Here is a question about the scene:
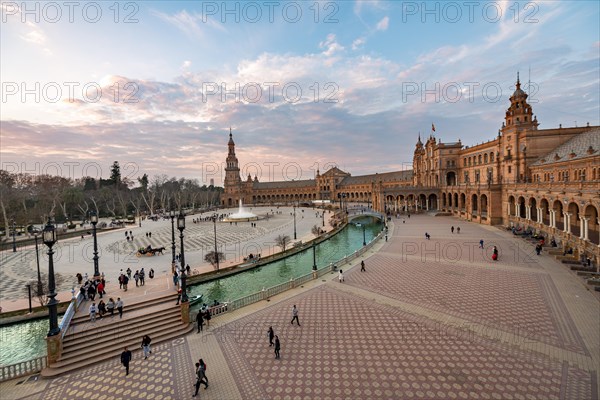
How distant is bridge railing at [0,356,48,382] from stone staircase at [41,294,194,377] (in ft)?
1.66

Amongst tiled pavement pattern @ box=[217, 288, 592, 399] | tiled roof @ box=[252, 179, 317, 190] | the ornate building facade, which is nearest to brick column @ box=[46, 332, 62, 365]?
tiled pavement pattern @ box=[217, 288, 592, 399]

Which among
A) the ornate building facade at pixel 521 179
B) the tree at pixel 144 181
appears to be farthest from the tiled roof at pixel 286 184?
the ornate building facade at pixel 521 179

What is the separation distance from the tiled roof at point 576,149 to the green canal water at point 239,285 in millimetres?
25676

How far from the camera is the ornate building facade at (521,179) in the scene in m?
26.5

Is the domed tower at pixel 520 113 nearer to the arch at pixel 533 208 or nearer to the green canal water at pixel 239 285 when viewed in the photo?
the arch at pixel 533 208

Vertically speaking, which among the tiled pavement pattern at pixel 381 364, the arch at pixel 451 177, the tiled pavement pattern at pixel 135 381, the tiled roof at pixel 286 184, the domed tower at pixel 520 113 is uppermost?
the domed tower at pixel 520 113

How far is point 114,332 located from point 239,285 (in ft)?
35.4

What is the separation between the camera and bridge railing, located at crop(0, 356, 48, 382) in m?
11.0

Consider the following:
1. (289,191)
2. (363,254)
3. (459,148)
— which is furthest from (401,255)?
(289,191)

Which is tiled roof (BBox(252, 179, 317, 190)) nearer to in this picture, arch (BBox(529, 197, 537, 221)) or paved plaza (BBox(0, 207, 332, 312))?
paved plaza (BBox(0, 207, 332, 312))

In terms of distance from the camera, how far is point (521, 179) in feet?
147

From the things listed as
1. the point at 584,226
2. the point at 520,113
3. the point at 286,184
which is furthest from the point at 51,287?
the point at 286,184

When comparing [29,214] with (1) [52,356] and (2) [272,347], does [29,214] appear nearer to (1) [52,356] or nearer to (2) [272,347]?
(1) [52,356]

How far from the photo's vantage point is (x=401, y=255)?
1107 inches
